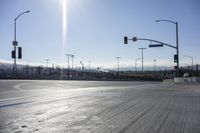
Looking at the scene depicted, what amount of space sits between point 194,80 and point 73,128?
171ft

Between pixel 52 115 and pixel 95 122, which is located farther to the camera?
pixel 52 115

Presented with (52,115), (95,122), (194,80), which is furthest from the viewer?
(194,80)

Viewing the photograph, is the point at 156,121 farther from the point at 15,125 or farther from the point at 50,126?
the point at 15,125

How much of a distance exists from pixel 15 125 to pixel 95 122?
2.30 metres

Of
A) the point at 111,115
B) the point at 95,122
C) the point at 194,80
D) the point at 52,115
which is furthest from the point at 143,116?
the point at 194,80

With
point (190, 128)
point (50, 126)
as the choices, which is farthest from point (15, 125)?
point (190, 128)

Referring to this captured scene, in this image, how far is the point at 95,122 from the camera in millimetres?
9969

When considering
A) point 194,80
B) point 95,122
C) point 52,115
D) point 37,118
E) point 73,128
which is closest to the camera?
point 73,128

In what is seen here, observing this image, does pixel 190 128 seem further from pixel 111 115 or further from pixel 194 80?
pixel 194 80

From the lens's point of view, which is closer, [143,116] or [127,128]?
[127,128]

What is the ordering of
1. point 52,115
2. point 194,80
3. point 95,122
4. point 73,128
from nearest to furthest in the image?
point 73,128, point 95,122, point 52,115, point 194,80

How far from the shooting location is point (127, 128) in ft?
29.8

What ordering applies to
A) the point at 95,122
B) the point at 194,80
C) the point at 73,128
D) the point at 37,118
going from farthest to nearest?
1. the point at 194,80
2. the point at 37,118
3. the point at 95,122
4. the point at 73,128

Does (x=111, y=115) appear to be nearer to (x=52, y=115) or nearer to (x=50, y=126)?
(x=52, y=115)
